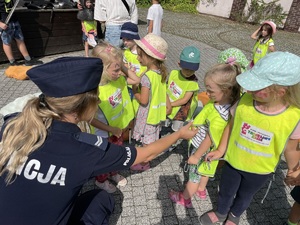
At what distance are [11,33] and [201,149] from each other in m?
4.98

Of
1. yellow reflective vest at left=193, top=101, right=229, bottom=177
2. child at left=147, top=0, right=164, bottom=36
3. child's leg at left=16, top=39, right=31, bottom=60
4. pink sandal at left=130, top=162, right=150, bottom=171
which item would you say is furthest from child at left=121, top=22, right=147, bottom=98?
child's leg at left=16, top=39, right=31, bottom=60

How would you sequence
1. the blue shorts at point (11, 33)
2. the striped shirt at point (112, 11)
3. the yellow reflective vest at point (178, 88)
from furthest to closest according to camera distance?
1. the blue shorts at point (11, 33)
2. the striped shirt at point (112, 11)
3. the yellow reflective vest at point (178, 88)

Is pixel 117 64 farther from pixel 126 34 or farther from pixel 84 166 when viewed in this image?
pixel 126 34

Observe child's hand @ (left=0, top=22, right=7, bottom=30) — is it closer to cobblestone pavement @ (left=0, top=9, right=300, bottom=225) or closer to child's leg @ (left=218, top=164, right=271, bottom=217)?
cobblestone pavement @ (left=0, top=9, right=300, bottom=225)

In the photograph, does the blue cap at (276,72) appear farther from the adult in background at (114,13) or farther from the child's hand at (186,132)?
the adult in background at (114,13)

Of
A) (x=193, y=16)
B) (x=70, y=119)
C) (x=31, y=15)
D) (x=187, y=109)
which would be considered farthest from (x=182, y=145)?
(x=193, y=16)

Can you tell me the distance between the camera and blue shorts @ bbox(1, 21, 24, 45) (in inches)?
207

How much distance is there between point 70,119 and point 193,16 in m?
16.2

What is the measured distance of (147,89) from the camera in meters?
2.68

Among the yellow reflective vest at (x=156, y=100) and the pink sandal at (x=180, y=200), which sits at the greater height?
the yellow reflective vest at (x=156, y=100)

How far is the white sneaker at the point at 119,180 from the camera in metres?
2.97

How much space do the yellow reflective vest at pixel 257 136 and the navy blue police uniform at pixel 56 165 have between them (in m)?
1.09

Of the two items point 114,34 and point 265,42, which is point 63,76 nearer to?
point 114,34

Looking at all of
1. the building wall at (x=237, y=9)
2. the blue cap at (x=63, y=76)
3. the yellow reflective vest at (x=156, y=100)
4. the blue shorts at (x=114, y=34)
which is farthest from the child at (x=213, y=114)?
the building wall at (x=237, y=9)
